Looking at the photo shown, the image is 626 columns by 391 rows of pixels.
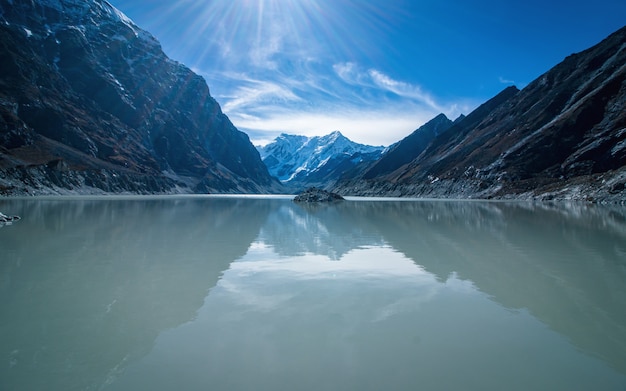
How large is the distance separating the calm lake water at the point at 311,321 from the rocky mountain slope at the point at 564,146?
88.6 meters

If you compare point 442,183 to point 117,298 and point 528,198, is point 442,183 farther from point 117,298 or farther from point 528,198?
point 117,298

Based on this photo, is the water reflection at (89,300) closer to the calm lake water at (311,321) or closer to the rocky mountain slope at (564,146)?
Answer: the calm lake water at (311,321)

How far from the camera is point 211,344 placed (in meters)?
8.38

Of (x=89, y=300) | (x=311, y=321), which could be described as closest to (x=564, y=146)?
(x=311, y=321)

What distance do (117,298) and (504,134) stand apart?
700 ft

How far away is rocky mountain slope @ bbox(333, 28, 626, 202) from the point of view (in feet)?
363

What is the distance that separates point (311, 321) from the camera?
10000 mm

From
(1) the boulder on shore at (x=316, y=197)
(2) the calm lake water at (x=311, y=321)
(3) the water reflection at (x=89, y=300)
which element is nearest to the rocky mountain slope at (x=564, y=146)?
(1) the boulder on shore at (x=316, y=197)

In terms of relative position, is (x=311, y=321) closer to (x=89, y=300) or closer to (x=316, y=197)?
(x=89, y=300)

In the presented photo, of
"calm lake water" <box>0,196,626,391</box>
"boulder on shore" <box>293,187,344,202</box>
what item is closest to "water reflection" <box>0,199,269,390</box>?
"calm lake water" <box>0,196,626,391</box>

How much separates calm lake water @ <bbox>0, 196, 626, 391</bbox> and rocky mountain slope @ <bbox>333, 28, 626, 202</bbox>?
291ft

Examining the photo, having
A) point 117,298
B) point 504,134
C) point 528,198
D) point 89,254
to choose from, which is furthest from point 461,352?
point 504,134

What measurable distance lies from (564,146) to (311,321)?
164 metres

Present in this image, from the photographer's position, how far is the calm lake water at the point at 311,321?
6.94 meters
